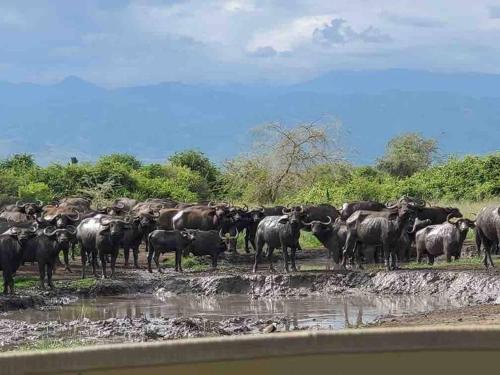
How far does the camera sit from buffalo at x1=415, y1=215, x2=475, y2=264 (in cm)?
2459

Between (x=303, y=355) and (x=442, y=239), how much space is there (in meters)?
21.2

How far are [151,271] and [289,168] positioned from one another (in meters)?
Answer: 28.5

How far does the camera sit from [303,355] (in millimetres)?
4254

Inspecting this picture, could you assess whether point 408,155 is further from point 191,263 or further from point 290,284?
point 290,284

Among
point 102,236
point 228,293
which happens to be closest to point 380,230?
point 228,293

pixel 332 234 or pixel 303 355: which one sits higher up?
pixel 332 234

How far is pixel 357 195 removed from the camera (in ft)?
144

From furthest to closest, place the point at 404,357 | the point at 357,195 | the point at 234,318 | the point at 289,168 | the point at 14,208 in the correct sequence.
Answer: the point at 289,168, the point at 357,195, the point at 14,208, the point at 234,318, the point at 404,357

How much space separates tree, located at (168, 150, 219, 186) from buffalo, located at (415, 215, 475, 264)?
117ft

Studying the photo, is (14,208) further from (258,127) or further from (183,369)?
(183,369)

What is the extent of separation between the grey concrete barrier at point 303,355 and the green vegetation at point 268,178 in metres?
35.7

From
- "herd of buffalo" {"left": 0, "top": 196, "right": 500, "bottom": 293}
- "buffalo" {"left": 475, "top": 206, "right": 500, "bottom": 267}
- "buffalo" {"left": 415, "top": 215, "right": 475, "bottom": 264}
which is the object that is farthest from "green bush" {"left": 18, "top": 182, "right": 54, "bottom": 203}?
"buffalo" {"left": 475, "top": 206, "right": 500, "bottom": 267}

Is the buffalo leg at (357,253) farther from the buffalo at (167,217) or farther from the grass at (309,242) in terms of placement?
the buffalo at (167,217)

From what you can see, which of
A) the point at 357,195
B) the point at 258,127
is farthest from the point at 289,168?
the point at 357,195
